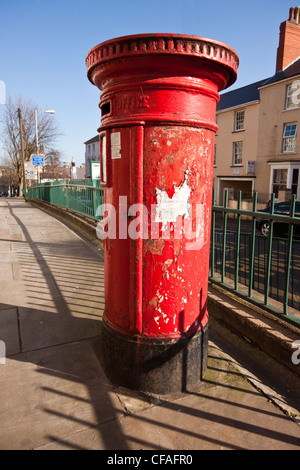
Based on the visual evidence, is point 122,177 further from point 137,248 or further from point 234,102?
point 234,102

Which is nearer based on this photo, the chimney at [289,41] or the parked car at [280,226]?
the parked car at [280,226]

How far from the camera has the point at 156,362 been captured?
2.31 m

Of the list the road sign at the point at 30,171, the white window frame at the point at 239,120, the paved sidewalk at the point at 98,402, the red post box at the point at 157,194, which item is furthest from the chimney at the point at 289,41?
the paved sidewalk at the point at 98,402

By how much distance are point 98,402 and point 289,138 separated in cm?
2130

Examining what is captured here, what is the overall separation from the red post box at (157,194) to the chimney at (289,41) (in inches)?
899

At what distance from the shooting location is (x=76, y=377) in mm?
2512

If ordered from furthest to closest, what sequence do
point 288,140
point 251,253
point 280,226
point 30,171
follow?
point 30,171, point 288,140, point 280,226, point 251,253

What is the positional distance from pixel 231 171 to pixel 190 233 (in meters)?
23.5

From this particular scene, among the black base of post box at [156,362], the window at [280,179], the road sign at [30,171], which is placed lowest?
the black base of post box at [156,362]

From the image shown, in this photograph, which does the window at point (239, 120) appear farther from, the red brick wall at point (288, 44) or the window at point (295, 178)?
the window at point (295, 178)

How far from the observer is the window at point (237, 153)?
23828 mm

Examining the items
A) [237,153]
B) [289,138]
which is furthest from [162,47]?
[237,153]

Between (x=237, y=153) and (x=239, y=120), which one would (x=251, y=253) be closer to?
(x=237, y=153)

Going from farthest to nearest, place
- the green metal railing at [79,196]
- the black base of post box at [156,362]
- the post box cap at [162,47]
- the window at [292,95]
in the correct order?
the window at [292,95] < the green metal railing at [79,196] < the black base of post box at [156,362] < the post box cap at [162,47]
